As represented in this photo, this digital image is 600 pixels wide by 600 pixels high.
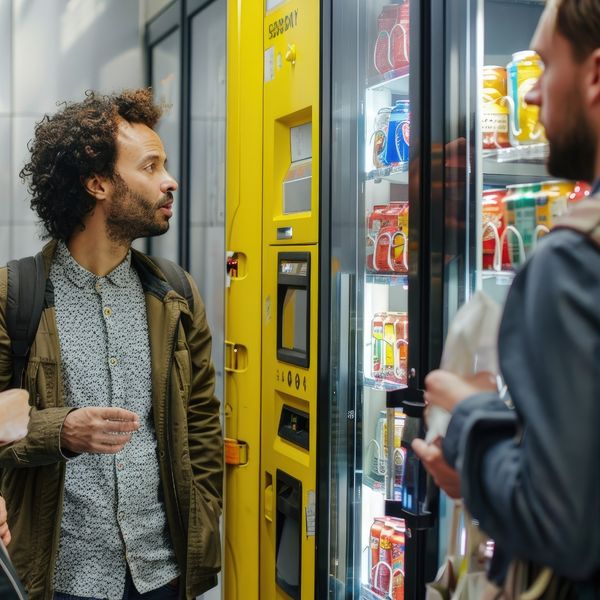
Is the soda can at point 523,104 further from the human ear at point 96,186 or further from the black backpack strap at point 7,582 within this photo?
the black backpack strap at point 7,582

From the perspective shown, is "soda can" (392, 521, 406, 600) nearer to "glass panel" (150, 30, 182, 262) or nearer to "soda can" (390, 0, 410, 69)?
"soda can" (390, 0, 410, 69)

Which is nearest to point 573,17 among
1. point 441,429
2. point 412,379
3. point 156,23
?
point 441,429

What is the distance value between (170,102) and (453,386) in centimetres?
341

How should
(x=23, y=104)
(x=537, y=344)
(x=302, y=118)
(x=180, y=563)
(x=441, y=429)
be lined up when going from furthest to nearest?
1. (x=23, y=104)
2. (x=302, y=118)
3. (x=180, y=563)
4. (x=441, y=429)
5. (x=537, y=344)

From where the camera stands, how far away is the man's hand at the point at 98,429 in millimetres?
2062

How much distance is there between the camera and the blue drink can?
236 centimetres

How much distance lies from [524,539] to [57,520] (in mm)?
1492

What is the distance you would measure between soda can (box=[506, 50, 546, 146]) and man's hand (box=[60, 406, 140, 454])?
112cm

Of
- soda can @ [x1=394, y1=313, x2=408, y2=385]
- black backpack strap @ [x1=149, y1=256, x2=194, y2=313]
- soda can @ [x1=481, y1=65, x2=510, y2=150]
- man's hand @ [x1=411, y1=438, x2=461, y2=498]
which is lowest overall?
man's hand @ [x1=411, y1=438, x2=461, y2=498]

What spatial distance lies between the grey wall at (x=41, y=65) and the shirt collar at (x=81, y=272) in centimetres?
212

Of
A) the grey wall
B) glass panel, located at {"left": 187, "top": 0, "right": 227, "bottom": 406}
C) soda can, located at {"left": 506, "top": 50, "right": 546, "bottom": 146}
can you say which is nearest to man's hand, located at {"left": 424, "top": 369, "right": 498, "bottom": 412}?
soda can, located at {"left": 506, "top": 50, "right": 546, "bottom": 146}

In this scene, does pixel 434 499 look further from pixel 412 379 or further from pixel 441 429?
pixel 441 429

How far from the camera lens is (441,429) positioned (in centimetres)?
124

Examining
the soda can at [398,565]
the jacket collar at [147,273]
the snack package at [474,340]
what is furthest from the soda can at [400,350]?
the snack package at [474,340]
